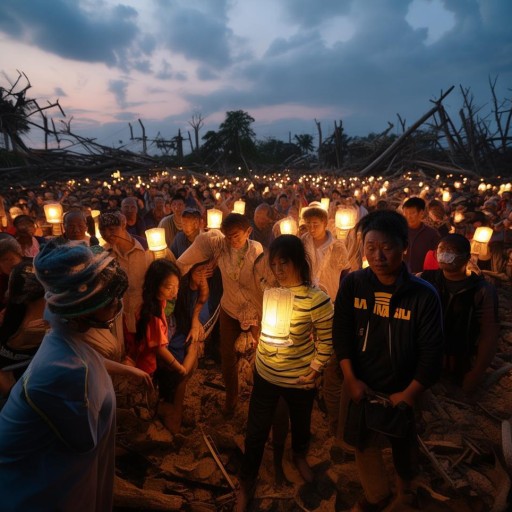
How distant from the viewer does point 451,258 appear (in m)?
3.19

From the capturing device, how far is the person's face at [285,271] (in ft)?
7.53

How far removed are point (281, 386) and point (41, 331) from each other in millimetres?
1765

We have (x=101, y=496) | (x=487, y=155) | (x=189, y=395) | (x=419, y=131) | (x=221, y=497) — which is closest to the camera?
(x=101, y=496)

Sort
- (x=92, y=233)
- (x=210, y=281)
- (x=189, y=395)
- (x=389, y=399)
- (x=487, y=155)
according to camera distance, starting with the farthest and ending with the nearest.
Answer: (x=487, y=155)
(x=92, y=233)
(x=210, y=281)
(x=189, y=395)
(x=389, y=399)

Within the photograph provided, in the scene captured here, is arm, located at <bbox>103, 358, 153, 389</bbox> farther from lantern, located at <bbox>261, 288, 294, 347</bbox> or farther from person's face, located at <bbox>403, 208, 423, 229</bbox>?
person's face, located at <bbox>403, 208, 423, 229</bbox>

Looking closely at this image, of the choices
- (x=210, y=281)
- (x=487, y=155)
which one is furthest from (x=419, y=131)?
(x=210, y=281)

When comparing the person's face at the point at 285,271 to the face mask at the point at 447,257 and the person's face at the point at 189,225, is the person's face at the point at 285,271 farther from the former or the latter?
the person's face at the point at 189,225

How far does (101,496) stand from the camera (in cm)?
173

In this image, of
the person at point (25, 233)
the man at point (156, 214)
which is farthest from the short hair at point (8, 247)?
the man at point (156, 214)

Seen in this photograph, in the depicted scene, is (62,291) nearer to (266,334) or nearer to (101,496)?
(101,496)

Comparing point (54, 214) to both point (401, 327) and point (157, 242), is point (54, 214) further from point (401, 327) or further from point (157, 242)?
point (401, 327)

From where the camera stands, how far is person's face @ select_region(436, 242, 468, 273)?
318 centimetres

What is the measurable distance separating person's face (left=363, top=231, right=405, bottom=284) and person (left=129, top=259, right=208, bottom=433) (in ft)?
5.41

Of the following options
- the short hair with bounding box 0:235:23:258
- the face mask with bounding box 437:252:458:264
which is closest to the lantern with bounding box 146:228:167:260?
the short hair with bounding box 0:235:23:258
